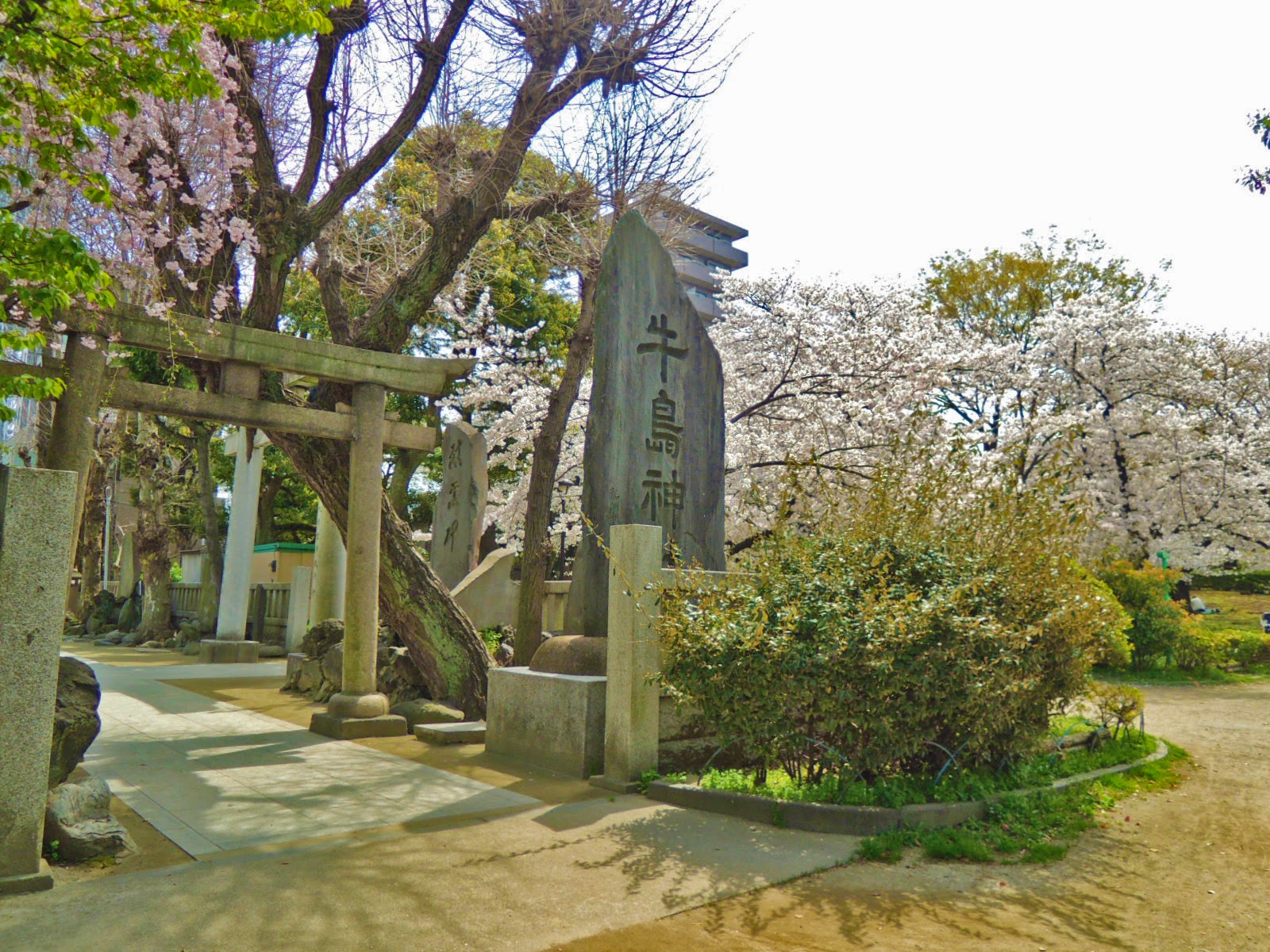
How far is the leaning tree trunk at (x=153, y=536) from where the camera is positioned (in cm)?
1995

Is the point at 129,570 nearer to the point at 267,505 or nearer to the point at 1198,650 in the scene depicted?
the point at 267,505

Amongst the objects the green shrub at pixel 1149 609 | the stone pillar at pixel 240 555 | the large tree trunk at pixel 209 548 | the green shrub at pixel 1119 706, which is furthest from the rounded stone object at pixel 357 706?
the large tree trunk at pixel 209 548

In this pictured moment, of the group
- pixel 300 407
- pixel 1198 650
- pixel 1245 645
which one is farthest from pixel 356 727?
pixel 1245 645

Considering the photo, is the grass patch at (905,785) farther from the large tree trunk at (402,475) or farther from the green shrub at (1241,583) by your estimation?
the green shrub at (1241,583)

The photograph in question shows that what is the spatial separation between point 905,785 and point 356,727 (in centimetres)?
554

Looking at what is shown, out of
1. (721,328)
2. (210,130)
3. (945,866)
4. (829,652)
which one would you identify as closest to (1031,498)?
(829,652)

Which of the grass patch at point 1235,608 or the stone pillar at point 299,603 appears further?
the grass patch at point 1235,608

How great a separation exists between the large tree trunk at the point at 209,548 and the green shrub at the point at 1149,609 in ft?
62.7

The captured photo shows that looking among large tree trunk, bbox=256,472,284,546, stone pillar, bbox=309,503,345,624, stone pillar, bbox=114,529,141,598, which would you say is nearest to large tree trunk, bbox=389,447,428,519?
large tree trunk, bbox=256,472,284,546

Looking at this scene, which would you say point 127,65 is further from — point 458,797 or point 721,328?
point 721,328

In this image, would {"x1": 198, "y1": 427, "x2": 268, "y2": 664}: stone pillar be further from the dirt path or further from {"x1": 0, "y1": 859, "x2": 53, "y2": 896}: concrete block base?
the dirt path

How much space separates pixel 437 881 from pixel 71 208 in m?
7.55

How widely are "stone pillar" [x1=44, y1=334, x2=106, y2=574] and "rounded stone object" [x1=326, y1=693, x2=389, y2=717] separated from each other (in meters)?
2.94

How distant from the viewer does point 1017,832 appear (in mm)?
5289
